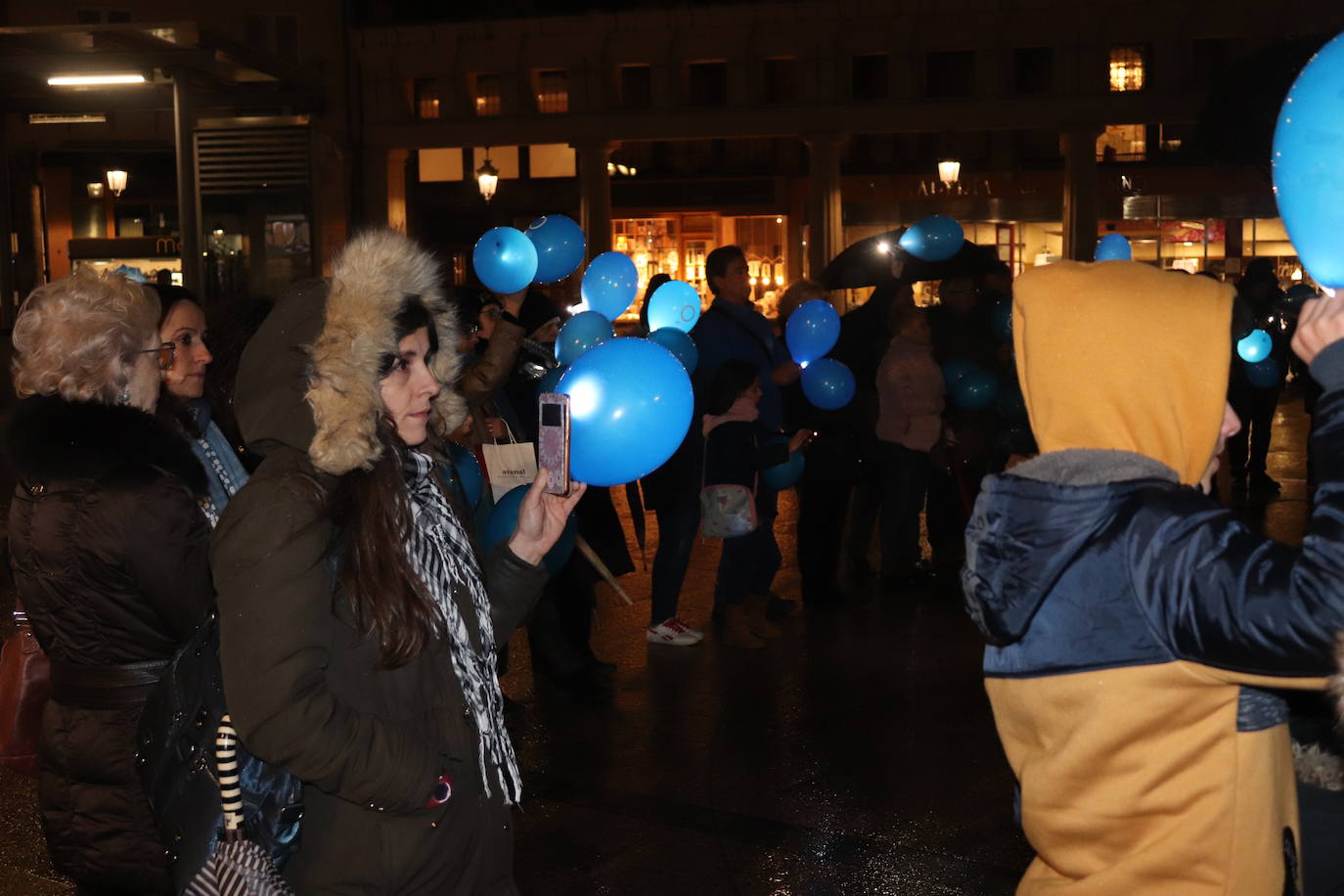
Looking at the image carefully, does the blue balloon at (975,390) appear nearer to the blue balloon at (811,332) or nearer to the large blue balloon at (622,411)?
the blue balloon at (811,332)

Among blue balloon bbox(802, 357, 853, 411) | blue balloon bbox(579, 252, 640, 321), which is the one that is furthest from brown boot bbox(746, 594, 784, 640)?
blue balloon bbox(579, 252, 640, 321)

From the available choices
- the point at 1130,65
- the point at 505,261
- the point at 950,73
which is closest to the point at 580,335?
the point at 505,261

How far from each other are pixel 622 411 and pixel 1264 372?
32.8 ft

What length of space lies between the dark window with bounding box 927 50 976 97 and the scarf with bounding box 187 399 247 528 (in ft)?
111

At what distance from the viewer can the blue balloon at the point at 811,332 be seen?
8516mm

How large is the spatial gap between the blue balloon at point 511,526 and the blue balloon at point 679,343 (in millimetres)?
1690

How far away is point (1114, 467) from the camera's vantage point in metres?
2.00

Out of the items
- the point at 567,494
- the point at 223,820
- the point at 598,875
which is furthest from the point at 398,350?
the point at 598,875

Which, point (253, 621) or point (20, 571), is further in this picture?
point (20, 571)

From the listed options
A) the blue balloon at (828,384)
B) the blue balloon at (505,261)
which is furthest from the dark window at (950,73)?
the blue balloon at (505,261)

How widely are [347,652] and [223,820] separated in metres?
0.37

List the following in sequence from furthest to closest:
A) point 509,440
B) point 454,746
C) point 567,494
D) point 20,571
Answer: point 509,440
point 20,571
point 567,494
point 454,746

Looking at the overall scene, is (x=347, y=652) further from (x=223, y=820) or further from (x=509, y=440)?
(x=509, y=440)

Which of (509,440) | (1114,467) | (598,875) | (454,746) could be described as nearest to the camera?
(1114,467)
